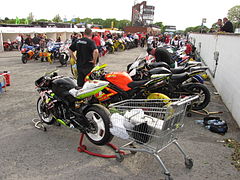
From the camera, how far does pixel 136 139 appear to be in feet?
9.63

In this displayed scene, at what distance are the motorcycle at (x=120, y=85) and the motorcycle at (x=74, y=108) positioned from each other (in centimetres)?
44

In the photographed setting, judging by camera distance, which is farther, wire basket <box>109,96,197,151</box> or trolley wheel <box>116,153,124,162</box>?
trolley wheel <box>116,153,124,162</box>

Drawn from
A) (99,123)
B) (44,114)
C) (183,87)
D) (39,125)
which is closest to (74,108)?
(99,123)

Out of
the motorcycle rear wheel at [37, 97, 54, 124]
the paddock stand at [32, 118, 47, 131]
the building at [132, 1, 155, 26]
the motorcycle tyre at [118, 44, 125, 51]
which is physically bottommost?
the paddock stand at [32, 118, 47, 131]

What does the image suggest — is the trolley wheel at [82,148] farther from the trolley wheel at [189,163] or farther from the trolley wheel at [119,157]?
the trolley wheel at [189,163]

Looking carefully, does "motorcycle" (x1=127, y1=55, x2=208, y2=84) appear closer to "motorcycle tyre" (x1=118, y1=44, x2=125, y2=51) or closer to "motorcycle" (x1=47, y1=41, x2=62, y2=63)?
"motorcycle" (x1=47, y1=41, x2=62, y2=63)

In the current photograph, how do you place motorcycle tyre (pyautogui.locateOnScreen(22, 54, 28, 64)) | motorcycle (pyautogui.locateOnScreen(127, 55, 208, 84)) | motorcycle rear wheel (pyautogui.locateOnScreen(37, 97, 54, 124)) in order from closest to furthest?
motorcycle rear wheel (pyautogui.locateOnScreen(37, 97, 54, 124))
motorcycle (pyautogui.locateOnScreen(127, 55, 208, 84))
motorcycle tyre (pyautogui.locateOnScreen(22, 54, 28, 64))

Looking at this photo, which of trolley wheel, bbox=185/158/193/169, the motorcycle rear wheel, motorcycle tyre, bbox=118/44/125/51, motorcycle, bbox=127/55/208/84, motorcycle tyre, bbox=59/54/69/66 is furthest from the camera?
motorcycle tyre, bbox=118/44/125/51

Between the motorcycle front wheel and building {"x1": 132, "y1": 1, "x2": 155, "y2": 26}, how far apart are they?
71.1 meters

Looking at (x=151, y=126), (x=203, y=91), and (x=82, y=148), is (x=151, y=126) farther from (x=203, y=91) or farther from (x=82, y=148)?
(x=203, y=91)

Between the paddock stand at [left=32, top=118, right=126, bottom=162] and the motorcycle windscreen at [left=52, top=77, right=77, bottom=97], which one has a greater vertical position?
the motorcycle windscreen at [left=52, top=77, right=77, bottom=97]

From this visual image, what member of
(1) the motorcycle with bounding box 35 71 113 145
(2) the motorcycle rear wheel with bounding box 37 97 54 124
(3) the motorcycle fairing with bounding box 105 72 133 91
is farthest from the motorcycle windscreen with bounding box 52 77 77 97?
(3) the motorcycle fairing with bounding box 105 72 133 91

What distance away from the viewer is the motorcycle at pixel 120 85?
4.39 meters

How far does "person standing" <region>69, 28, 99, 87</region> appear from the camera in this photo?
17.9ft
